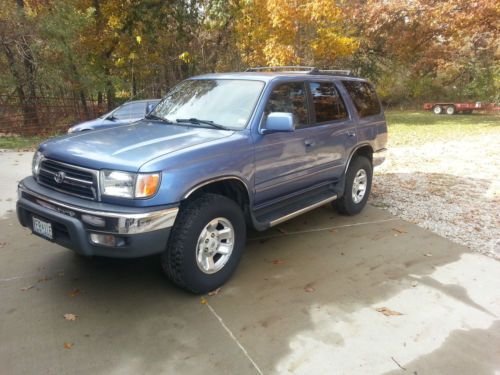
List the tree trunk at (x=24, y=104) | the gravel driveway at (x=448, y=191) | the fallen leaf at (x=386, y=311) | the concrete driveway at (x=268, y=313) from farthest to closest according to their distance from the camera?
the tree trunk at (x=24, y=104) < the gravel driveway at (x=448, y=191) < the fallen leaf at (x=386, y=311) < the concrete driveway at (x=268, y=313)

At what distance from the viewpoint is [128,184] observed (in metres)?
3.05

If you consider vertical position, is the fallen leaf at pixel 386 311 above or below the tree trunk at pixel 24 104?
below

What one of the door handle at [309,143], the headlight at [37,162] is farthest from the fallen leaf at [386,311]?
the headlight at [37,162]

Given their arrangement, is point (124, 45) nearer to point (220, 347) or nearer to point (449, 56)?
point (220, 347)

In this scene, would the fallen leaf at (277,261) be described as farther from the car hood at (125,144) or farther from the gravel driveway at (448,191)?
the gravel driveway at (448,191)

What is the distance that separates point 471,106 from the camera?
2603 cm

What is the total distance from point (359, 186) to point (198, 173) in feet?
10.7

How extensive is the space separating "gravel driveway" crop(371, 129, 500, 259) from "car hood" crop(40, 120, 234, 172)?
3.40m

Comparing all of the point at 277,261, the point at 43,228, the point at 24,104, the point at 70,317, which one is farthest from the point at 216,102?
the point at 24,104

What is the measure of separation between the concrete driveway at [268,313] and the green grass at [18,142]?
25.5ft

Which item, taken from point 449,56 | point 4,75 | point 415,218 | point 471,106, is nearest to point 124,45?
point 4,75

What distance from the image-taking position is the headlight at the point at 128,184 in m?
3.03

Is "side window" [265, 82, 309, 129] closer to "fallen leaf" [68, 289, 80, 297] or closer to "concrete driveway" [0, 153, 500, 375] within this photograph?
"concrete driveway" [0, 153, 500, 375]

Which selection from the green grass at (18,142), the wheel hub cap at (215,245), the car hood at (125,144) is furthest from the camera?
the green grass at (18,142)
